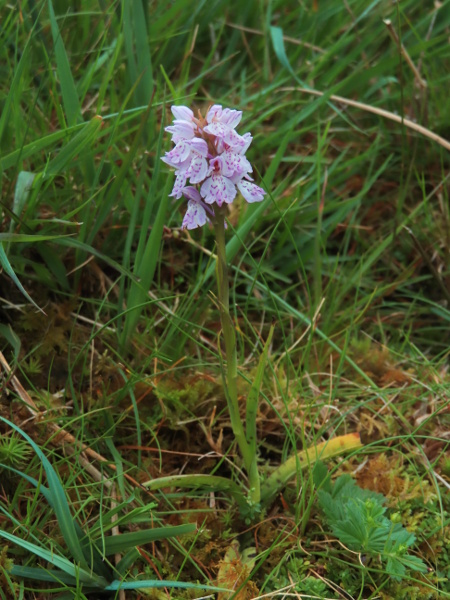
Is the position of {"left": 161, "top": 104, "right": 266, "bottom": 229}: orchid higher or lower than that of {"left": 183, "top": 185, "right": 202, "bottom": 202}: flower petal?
higher

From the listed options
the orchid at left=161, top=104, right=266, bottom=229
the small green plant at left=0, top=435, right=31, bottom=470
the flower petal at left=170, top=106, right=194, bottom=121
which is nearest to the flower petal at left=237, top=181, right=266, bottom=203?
the orchid at left=161, top=104, right=266, bottom=229

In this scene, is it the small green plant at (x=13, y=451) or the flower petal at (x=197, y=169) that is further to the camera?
the small green plant at (x=13, y=451)

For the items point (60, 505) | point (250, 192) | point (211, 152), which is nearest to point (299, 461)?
point (60, 505)

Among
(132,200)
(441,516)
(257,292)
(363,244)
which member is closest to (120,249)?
(132,200)

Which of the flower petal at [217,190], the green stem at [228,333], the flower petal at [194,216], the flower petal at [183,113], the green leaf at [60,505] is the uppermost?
the flower petal at [183,113]

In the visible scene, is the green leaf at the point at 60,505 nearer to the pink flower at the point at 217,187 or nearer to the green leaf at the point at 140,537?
the green leaf at the point at 140,537

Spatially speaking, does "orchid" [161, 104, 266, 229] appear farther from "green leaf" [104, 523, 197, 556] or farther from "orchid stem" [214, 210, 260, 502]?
"green leaf" [104, 523, 197, 556]

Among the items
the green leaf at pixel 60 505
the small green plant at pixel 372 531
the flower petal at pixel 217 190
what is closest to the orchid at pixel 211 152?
the flower petal at pixel 217 190

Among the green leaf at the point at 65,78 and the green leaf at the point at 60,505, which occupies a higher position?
the green leaf at the point at 65,78

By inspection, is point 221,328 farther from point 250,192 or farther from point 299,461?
point 250,192
